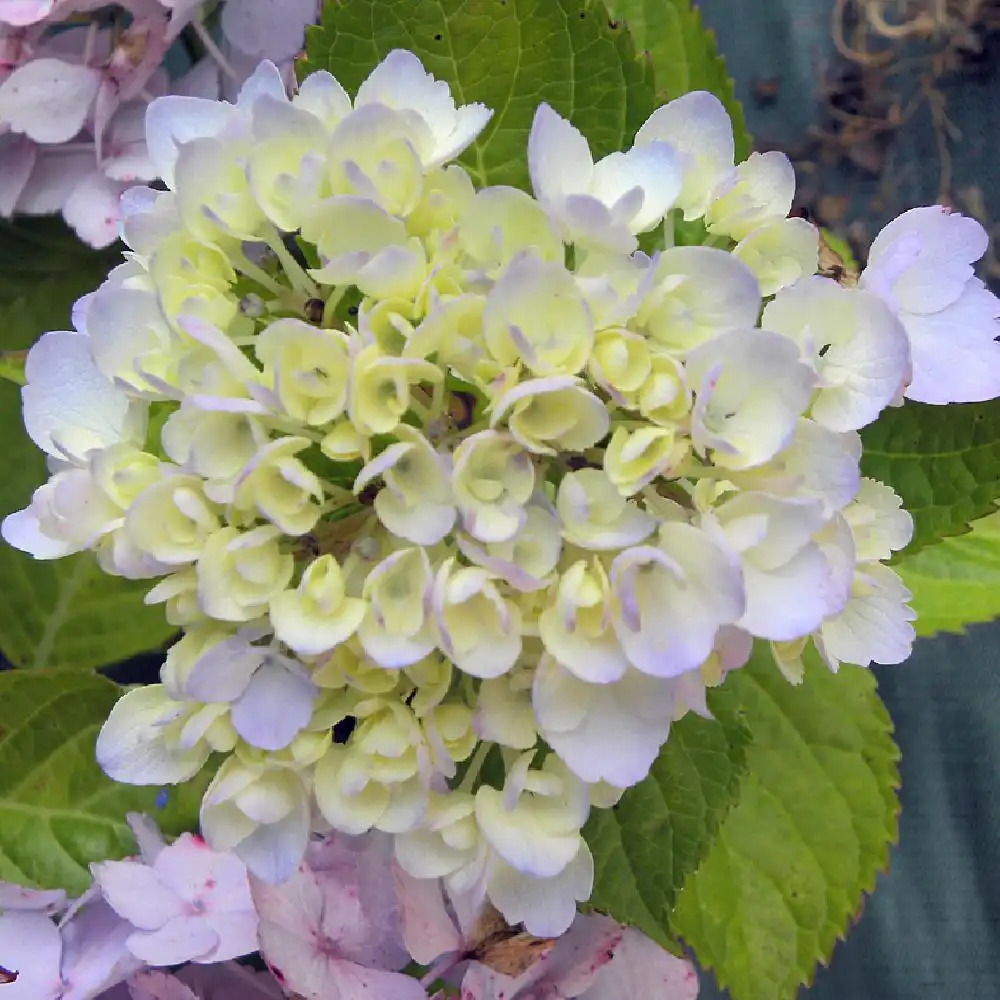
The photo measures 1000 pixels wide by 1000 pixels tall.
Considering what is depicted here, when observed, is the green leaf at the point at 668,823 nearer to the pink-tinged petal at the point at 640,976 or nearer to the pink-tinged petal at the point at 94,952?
the pink-tinged petal at the point at 640,976

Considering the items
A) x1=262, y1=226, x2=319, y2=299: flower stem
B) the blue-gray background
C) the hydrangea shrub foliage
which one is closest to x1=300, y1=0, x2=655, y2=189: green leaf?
the hydrangea shrub foliage

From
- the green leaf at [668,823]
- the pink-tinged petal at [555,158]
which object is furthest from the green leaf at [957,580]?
the pink-tinged petal at [555,158]

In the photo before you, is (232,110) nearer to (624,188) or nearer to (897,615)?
(624,188)

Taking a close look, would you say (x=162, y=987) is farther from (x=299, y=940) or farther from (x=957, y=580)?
(x=957, y=580)

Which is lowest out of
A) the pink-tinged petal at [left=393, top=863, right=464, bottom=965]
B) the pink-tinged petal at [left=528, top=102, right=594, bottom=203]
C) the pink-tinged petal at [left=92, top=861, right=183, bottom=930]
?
the pink-tinged petal at [left=92, top=861, right=183, bottom=930]

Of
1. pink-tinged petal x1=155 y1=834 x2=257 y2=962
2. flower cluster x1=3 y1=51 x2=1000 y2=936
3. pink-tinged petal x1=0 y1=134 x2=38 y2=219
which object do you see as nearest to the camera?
flower cluster x1=3 y1=51 x2=1000 y2=936

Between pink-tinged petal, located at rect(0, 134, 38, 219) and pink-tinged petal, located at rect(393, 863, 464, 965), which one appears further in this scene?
pink-tinged petal, located at rect(0, 134, 38, 219)

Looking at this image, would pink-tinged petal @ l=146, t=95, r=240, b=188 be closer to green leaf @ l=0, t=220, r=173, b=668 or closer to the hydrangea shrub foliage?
the hydrangea shrub foliage
